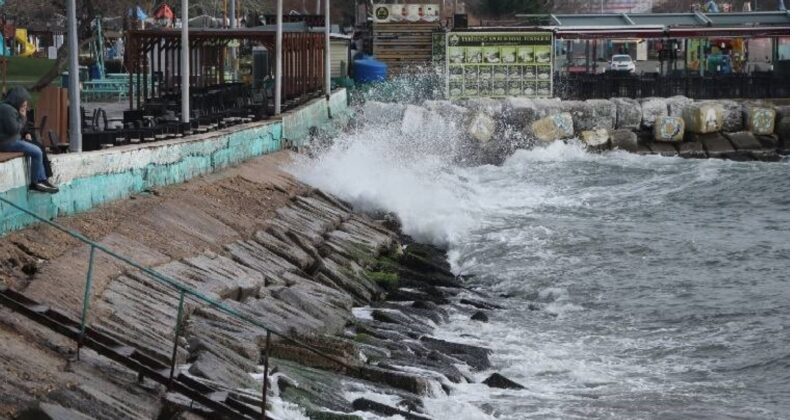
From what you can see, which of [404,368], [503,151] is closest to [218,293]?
[404,368]

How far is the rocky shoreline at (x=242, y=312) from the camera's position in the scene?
469 inches

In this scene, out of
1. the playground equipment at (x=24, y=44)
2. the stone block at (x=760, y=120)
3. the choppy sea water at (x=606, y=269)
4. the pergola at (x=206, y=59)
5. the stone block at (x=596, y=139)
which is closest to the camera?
the choppy sea water at (x=606, y=269)

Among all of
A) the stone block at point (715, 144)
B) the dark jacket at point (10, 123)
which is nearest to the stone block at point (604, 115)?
the stone block at point (715, 144)

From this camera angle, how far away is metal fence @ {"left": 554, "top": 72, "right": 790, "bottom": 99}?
62031 millimetres

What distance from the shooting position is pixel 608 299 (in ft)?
80.9

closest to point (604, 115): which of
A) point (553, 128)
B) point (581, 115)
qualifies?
point (581, 115)

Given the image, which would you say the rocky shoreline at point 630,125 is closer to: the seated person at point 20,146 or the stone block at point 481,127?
the stone block at point 481,127

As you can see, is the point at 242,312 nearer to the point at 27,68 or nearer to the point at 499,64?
the point at 27,68

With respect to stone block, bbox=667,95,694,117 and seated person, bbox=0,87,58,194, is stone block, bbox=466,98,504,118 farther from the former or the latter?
seated person, bbox=0,87,58,194

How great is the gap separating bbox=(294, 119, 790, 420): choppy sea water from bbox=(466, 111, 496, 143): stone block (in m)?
3.05

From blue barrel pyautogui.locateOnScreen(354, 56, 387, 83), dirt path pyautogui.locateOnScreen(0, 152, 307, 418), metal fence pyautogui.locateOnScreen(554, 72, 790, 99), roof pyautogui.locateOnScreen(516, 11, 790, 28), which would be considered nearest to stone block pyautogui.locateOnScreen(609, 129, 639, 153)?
metal fence pyautogui.locateOnScreen(554, 72, 790, 99)

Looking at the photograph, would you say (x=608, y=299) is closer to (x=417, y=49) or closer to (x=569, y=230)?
(x=569, y=230)

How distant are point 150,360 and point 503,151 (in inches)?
1738

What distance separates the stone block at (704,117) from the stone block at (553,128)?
420 centimetres
